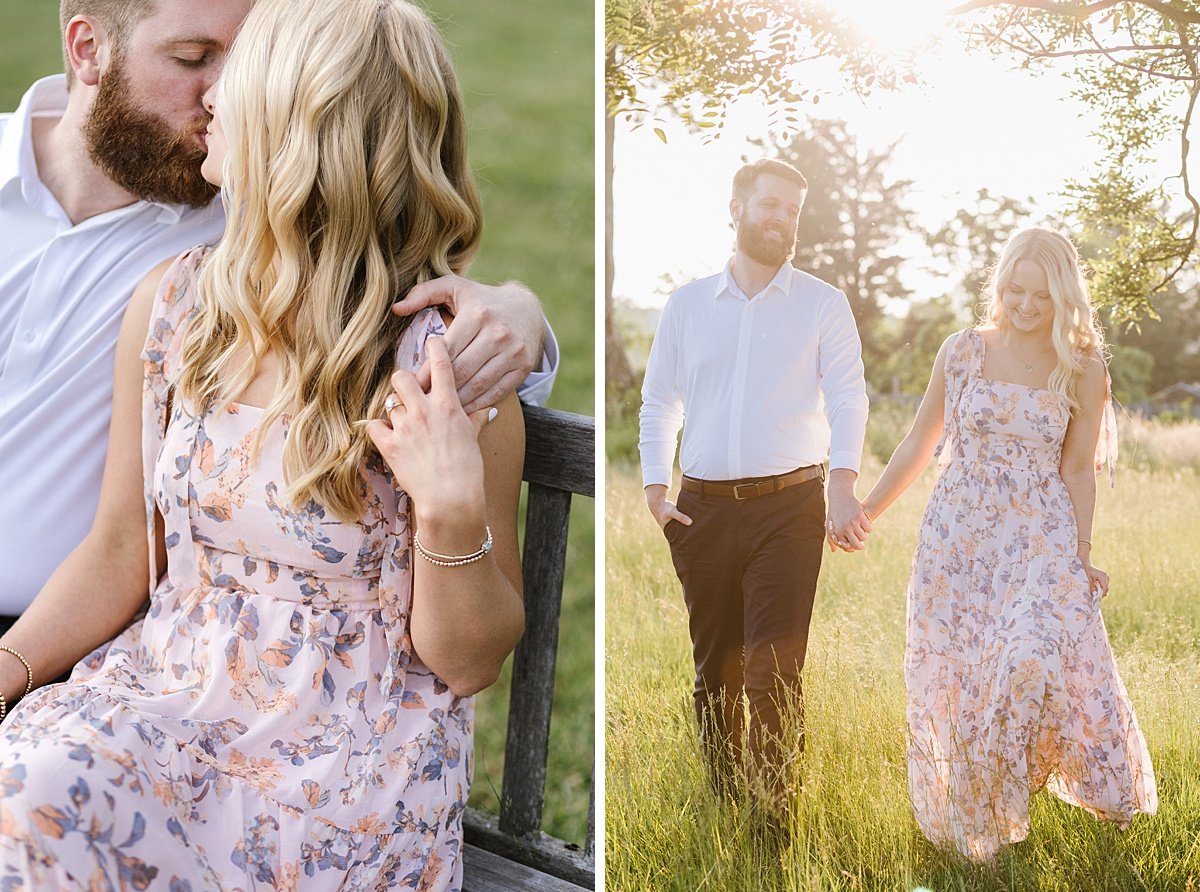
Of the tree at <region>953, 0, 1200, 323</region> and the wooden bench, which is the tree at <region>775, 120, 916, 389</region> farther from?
the wooden bench

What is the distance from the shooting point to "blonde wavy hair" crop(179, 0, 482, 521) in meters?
1.77

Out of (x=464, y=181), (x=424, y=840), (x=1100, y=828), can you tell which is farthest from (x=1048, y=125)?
(x=424, y=840)

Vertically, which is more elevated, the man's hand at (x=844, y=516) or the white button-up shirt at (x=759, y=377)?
the white button-up shirt at (x=759, y=377)

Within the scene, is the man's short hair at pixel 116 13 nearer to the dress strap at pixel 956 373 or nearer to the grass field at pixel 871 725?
the grass field at pixel 871 725

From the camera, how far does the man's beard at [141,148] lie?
7.12ft

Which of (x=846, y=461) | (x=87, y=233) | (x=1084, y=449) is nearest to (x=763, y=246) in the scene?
(x=846, y=461)

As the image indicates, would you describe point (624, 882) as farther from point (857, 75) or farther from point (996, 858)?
point (857, 75)

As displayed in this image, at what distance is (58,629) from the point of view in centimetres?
202

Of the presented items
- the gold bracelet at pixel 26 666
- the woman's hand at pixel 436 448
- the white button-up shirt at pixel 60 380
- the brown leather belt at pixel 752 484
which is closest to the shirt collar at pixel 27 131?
the white button-up shirt at pixel 60 380

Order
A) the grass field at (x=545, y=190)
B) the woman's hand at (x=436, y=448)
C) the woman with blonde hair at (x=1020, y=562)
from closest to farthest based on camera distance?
the woman's hand at (x=436, y=448) < the woman with blonde hair at (x=1020, y=562) < the grass field at (x=545, y=190)

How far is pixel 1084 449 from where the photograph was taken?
71.8 inches

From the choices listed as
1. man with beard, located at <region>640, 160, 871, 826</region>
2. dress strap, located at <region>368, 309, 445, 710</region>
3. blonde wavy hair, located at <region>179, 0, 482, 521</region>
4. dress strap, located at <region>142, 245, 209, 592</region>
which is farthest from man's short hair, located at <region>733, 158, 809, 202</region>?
dress strap, located at <region>142, 245, 209, 592</region>

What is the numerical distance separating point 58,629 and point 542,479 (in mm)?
819

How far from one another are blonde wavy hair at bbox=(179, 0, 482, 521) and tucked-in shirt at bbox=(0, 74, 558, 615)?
0.38m
